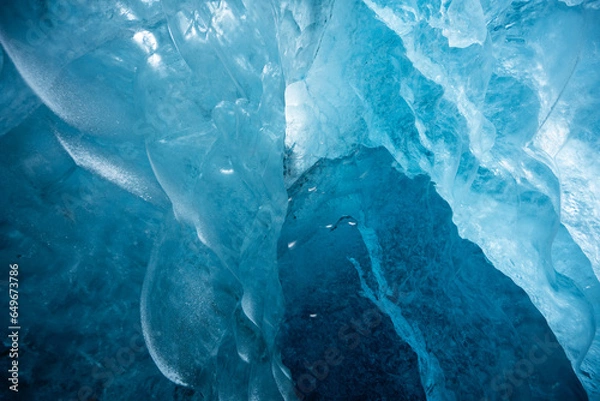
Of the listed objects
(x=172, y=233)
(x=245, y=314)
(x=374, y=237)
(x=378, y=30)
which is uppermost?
(x=378, y=30)

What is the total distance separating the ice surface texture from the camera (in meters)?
1.08

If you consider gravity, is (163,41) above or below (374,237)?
above

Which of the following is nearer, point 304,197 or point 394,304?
point 394,304

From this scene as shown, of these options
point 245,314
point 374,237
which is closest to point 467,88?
point 374,237

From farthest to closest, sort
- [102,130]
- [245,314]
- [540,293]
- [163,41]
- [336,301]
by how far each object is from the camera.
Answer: [336,301], [540,293], [245,314], [163,41], [102,130]

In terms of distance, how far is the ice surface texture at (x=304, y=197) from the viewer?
3.55 feet

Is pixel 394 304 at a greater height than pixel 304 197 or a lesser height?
lesser

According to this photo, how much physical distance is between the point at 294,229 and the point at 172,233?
0.80 metres

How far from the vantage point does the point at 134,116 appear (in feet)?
3.84

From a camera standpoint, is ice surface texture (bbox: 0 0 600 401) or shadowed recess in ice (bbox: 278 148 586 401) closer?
ice surface texture (bbox: 0 0 600 401)

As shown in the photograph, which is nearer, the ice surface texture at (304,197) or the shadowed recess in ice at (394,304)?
the ice surface texture at (304,197)

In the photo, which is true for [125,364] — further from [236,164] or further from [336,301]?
[336,301]

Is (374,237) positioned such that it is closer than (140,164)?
No

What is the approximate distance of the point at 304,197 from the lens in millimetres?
1866
